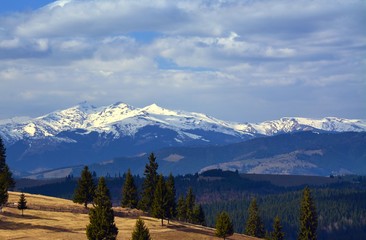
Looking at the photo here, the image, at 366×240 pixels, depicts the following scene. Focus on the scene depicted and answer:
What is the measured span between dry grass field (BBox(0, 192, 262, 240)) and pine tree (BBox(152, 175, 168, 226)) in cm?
259

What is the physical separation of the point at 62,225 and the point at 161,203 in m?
30.8

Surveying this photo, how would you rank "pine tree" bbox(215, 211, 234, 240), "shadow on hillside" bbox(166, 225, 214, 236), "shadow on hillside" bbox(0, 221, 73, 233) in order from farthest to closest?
"shadow on hillside" bbox(166, 225, 214, 236), "pine tree" bbox(215, 211, 234, 240), "shadow on hillside" bbox(0, 221, 73, 233)

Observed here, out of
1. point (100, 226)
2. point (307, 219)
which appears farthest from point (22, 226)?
point (307, 219)

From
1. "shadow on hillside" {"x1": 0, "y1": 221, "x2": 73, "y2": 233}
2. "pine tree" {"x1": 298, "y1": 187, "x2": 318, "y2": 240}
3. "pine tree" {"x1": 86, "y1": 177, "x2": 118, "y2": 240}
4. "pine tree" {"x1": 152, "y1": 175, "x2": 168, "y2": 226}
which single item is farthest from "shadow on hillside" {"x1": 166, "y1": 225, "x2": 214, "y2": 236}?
"pine tree" {"x1": 86, "y1": 177, "x2": 118, "y2": 240}

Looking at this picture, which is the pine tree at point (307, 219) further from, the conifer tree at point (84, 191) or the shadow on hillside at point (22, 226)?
the shadow on hillside at point (22, 226)

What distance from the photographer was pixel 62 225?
152 metres

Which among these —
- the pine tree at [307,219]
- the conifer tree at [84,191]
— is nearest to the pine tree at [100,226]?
the conifer tree at [84,191]

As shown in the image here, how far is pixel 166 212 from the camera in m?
172

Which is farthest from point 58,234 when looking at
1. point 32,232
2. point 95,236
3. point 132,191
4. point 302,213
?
point 302,213

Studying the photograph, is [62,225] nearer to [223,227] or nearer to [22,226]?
[22,226]

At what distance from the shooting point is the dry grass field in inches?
5463

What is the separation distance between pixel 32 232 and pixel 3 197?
1895 centimetres

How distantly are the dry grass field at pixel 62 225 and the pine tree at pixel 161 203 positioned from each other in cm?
259

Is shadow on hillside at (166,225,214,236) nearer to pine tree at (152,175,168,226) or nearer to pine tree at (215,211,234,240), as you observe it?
pine tree at (152,175,168,226)
